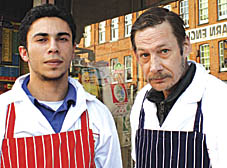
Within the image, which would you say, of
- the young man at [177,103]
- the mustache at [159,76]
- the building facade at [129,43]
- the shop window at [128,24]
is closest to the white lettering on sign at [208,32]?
the building facade at [129,43]

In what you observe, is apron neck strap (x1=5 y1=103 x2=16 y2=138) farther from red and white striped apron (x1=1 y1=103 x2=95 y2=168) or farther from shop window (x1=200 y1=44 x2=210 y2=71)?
shop window (x1=200 y1=44 x2=210 y2=71)

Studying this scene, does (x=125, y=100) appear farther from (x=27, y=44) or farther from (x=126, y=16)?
(x=27, y=44)

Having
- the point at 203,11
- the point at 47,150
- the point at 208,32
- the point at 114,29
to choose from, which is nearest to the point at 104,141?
the point at 47,150

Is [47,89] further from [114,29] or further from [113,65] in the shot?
[114,29]

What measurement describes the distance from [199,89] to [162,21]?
421 mm

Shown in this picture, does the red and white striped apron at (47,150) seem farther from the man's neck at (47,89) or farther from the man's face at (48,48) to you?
the man's face at (48,48)

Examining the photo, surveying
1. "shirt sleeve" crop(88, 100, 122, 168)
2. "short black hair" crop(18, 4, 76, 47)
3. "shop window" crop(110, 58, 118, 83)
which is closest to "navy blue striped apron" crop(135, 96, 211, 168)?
"shirt sleeve" crop(88, 100, 122, 168)

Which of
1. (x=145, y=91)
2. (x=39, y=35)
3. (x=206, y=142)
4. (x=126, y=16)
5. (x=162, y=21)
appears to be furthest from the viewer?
(x=126, y=16)

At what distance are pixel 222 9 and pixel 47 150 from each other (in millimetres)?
1976

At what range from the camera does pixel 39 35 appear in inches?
72.1

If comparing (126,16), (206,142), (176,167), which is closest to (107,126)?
(176,167)

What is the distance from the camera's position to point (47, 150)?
173 centimetres

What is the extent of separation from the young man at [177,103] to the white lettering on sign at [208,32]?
1.10 m

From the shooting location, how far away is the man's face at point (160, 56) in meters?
1.64
